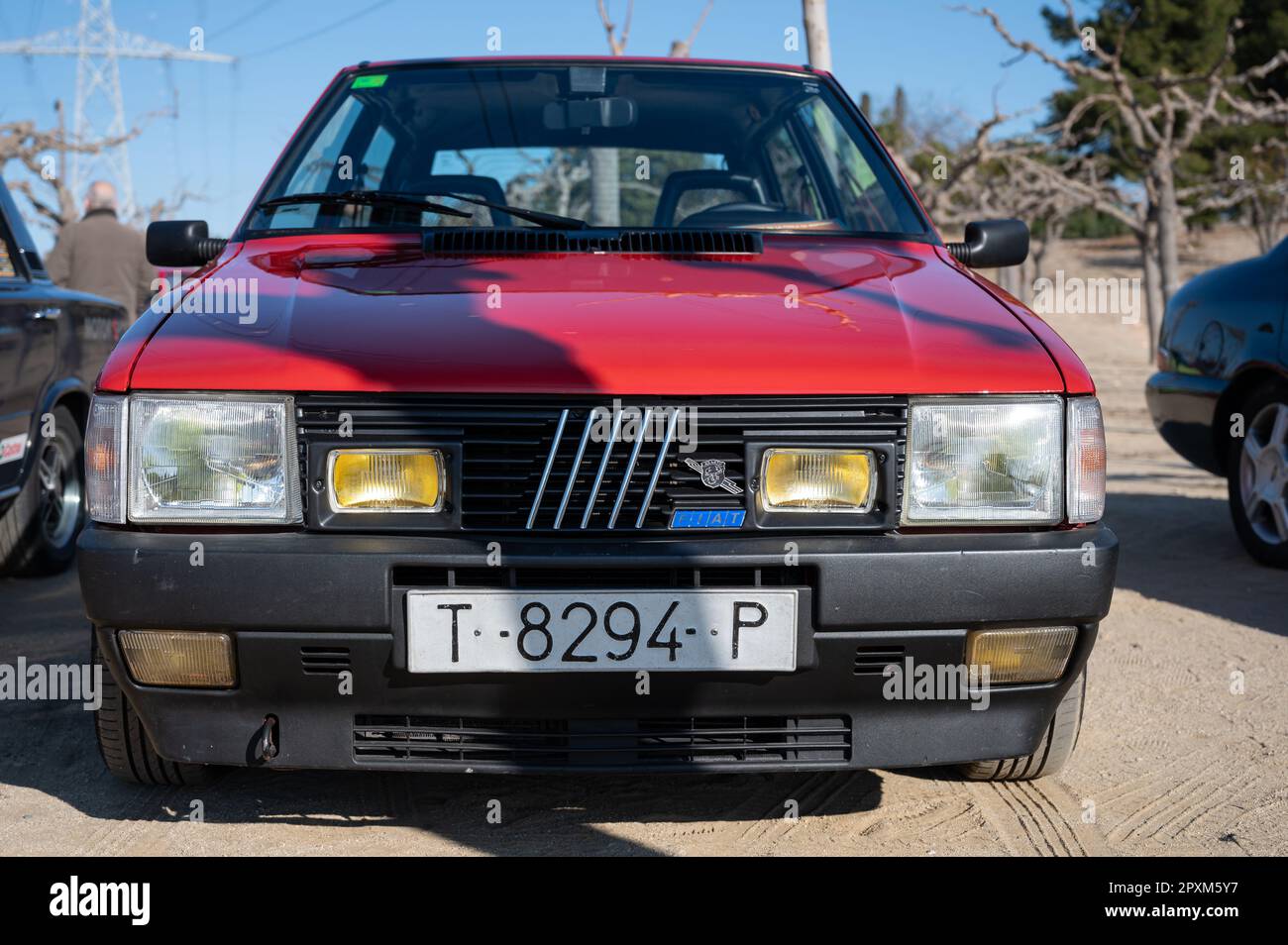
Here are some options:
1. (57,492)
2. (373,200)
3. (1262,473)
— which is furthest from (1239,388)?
(57,492)

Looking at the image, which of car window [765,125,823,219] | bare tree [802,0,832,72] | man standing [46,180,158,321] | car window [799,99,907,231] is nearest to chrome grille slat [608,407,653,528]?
car window [799,99,907,231]

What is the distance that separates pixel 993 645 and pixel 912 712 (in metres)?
0.19

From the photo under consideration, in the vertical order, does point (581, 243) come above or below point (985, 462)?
above

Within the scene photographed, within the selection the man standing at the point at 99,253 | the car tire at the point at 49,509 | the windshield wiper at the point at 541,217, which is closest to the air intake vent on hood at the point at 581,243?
the windshield wiper at the point at 541,217

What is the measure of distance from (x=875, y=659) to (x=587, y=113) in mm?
2112

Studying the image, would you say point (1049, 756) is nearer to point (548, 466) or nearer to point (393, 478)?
point (548, 466)

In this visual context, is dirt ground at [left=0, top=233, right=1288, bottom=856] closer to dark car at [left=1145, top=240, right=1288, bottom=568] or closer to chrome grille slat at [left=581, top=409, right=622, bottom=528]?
chrome grille slat at [left=581, top=409, right=622, bottom=528]

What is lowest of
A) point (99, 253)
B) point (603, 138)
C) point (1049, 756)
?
point (1049, 756)

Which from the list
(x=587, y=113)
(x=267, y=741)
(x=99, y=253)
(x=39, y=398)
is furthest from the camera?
(x=99, y=253)

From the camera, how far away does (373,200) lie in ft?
11.1

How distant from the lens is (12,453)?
5.26 meters

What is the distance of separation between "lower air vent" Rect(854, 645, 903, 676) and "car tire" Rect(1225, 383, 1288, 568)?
3.72 meters
